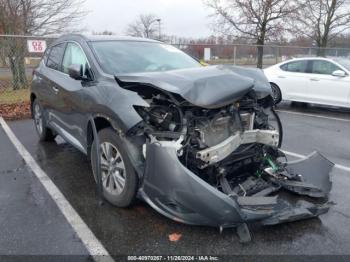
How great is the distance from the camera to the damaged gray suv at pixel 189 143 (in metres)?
3.00

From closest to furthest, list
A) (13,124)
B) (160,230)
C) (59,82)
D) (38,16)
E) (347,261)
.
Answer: (347,261) → (160,230) → (59,82) → (13,124) → (38,16)

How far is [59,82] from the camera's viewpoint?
4.93 m

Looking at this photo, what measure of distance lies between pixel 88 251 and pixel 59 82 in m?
2.73

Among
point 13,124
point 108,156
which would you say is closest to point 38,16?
point 13,124

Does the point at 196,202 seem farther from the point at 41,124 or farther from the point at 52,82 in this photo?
the point at 41,124

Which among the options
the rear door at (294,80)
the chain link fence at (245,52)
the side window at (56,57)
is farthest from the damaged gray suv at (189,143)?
the chain link fence at (245,52)

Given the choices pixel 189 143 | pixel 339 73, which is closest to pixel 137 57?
pixel 189 143

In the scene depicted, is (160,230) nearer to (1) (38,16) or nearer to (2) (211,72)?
(2) (211,72)

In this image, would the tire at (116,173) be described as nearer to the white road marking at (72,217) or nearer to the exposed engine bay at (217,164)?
the exposed engine bay at (217,164)

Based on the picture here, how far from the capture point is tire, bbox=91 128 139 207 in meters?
3.39

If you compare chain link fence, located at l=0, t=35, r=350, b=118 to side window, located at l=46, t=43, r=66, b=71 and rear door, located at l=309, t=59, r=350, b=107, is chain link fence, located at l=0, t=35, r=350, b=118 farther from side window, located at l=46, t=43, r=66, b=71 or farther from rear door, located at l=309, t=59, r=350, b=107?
rear door, located at l=309, t=59, r=350, b=107

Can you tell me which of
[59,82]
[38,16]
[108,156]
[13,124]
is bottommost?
[13,124]

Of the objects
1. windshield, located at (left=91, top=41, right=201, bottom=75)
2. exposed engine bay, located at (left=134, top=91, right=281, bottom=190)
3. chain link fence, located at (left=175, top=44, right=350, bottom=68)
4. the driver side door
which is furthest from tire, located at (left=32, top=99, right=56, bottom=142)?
chain link fence, located at (left=175, top=44, right=350, bottom=68)

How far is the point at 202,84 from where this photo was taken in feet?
10.7
